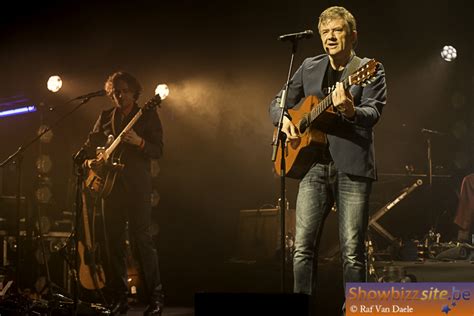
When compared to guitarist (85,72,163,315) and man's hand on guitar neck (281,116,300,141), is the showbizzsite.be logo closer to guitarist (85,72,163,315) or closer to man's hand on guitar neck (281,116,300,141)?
man's hand on guitar neck (281,116,300,141)

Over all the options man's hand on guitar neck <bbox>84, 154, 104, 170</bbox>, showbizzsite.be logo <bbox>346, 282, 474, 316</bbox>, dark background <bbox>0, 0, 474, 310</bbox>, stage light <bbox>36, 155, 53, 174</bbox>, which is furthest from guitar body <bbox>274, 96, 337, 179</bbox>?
dark background <bbox>0, 0, 474, 310</bbox>

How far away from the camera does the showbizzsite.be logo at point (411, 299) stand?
2.93m

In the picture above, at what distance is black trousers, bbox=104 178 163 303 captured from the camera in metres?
5.21

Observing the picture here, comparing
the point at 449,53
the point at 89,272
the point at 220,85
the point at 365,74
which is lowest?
the point at 89,272

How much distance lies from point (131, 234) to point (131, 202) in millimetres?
283

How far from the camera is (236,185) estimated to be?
342 inches

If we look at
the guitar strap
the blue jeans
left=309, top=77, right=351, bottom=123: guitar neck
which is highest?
the guitar strap

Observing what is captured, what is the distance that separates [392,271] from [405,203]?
10.3 ft

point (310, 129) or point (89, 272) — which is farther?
point (89, 272)

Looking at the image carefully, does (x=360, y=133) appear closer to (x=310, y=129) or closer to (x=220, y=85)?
(x=310, y=129)

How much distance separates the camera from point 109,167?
543cm

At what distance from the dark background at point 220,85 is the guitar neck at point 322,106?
4.40 metres

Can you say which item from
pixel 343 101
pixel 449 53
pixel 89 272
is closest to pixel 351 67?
pixel 343 101

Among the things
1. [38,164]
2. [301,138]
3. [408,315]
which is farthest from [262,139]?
[408,315]
